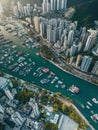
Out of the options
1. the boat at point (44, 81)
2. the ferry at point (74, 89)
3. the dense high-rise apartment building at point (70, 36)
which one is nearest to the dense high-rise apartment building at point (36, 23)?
the dense high-rise apartment building at point (70, 36)

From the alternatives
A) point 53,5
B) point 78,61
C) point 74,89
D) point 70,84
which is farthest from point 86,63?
point 53,5

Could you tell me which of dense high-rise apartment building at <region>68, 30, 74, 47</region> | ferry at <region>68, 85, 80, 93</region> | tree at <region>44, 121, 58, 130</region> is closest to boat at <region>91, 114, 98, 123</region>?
ferry at <region>68, 85, 80, 93</region>

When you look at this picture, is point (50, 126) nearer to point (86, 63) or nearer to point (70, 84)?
point (70, 84)

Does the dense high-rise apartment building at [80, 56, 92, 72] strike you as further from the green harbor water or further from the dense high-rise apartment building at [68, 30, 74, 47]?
the dense high-rise apartment building at [68, 30, 74, 47]

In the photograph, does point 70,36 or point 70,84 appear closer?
point 70,84

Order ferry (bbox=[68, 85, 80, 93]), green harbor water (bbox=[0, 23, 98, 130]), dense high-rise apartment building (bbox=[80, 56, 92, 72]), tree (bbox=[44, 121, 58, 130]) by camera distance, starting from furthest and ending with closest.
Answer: dense high-rise apartment building (bbox=[80, 56, 92, 72]) → ferry (bbox=[68, 85, 80, 93]) → green harbor water (bbox=[0, 23, 98, 130]) → tree (bbox=[44, 121, 58, 130])

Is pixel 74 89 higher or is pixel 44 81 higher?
pixel 44 81

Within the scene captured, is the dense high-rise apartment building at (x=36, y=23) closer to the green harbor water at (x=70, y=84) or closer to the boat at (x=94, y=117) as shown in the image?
the green harbor water at (x=70, y=84)

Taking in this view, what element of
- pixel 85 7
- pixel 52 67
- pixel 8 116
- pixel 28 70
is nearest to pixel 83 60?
pixel 52 67

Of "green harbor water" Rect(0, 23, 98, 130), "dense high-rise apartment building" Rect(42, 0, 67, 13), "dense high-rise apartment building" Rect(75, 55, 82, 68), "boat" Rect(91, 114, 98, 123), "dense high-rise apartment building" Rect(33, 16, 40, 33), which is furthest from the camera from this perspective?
"dense high-rise apartment building" Rect(42, 0, 67, 13)

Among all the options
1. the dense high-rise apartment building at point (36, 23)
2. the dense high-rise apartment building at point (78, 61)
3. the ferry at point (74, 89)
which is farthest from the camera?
the dense high-rise apartment building at point (36, 23)

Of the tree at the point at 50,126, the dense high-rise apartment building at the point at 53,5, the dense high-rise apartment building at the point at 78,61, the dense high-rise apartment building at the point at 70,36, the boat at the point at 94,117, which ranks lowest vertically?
the boat at the point at 94,117

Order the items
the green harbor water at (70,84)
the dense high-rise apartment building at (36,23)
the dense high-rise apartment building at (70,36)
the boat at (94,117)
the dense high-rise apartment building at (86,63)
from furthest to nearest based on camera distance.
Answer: the dense high-rise apartment building at (36,23)
the dense high-rise apartment building at (70,36)
the dense high-rise apartment building at (86,63)
the green harbor water at (70,84)
the boat at (94,117)

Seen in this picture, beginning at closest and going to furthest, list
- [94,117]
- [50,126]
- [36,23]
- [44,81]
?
[50,126], [94,117], [44,81], [36,23]
